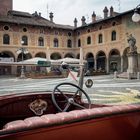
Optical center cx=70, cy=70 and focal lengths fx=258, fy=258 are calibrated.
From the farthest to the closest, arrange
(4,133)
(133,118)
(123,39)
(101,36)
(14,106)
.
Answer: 1. (101,36)
2. (123,39)
3. (14,106)
4. (133,118)
5. (4,133)

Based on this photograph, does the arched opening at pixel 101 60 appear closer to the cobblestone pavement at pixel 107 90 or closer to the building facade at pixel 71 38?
the building facade at pixel 71 38

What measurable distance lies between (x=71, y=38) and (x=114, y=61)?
9.45 m

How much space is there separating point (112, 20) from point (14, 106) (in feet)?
112

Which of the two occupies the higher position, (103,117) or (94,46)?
(94,46)

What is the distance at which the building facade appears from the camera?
35.1 meters

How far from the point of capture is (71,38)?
143 feet

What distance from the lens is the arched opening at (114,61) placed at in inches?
1446

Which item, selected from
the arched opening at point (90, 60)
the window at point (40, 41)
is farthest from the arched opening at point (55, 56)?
the arched opening at point (90, 60)

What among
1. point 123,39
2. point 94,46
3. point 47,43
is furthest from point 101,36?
point 47,43

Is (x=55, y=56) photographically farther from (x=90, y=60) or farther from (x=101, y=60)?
(x=101, y=60)

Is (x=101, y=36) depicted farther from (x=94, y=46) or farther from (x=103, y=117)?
(x=103, y=117)

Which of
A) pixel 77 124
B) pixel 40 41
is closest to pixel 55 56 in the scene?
pixel 40 41

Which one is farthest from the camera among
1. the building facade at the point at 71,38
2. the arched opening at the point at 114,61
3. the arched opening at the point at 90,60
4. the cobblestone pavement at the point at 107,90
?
the arched opening at the point at 90,60

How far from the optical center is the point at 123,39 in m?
34.5
